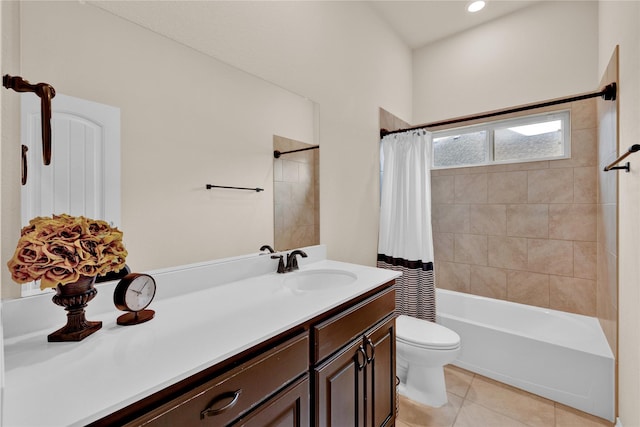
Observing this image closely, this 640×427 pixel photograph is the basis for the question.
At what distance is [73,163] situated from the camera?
0.88 metres

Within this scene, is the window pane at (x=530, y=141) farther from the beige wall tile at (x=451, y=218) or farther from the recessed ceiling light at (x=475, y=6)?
the recessed ceiling light at (x=475, y=6)

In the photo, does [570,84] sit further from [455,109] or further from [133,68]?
[133,68]

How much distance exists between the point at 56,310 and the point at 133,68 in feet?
2.72

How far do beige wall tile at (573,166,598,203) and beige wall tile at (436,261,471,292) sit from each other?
1043 mm

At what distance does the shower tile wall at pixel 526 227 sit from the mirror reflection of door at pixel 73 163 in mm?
2785

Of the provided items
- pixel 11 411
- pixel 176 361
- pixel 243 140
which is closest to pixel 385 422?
pixel 176 361

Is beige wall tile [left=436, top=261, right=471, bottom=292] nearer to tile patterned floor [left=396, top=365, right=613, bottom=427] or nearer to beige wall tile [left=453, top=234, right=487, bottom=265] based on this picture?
beige wall tile [left=453, top=234, right=487, bottom=265]

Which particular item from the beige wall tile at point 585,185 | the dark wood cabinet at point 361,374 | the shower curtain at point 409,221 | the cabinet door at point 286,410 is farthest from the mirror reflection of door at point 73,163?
the beige wall tile at point 585,185

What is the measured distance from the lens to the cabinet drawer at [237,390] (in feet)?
1.91

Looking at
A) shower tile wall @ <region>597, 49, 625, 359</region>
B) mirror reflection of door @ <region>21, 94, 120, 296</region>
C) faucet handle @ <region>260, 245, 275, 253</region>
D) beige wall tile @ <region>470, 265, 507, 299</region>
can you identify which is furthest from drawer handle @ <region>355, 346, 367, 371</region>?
beige wall tile @ <region>470, 265, 507, 299</region>

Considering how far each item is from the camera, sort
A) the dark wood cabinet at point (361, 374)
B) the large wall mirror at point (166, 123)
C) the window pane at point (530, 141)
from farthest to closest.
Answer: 1. the window pane at point (530, 141)
2. the dark wood cabinet at point (361, 374)
3. the large wall mirror at point (166, 123)

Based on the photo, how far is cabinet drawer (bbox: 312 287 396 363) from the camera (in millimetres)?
956

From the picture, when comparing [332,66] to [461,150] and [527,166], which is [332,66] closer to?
[461,150]

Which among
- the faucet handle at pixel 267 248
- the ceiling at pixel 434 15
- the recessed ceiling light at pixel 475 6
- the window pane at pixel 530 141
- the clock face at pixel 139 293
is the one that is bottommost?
the clock face at pixel 139 293
